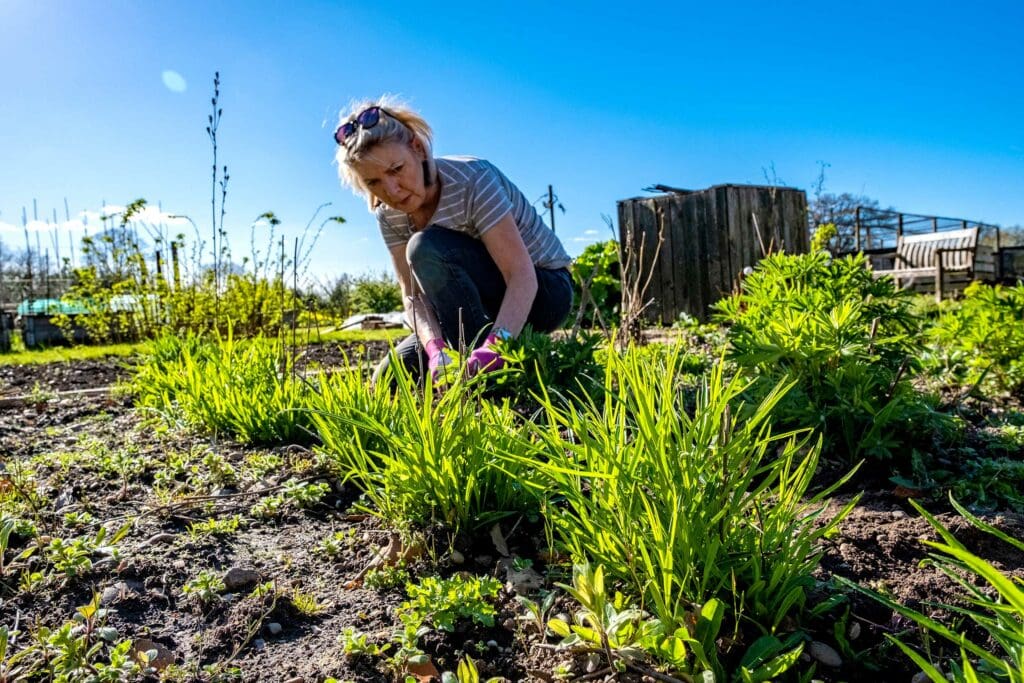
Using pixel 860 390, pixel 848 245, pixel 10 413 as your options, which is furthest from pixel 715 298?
pixel 848 245

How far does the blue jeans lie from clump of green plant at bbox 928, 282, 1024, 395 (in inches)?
68.4

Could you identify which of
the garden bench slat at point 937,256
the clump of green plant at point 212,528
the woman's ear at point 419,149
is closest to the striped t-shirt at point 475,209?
the woman's ear at point 419,149

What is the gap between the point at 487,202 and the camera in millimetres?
2764

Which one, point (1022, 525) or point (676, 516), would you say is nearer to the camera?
point (676, 516)

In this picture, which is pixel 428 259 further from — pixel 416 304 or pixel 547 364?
pixel 547 364

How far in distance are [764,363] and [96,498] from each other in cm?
211

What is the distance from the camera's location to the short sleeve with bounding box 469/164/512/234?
8.98ft

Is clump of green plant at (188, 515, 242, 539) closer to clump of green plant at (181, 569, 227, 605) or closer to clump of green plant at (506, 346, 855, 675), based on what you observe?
clump of green plant at (181, 569, 227, 605)

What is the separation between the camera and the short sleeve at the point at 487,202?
2738 mm

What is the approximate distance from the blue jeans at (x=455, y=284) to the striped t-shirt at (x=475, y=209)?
0.08m

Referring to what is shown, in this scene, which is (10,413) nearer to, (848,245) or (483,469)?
(483,469)

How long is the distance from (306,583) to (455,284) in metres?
1.53

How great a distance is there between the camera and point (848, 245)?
832 inches

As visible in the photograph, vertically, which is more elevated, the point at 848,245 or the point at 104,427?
the point at 848,245
